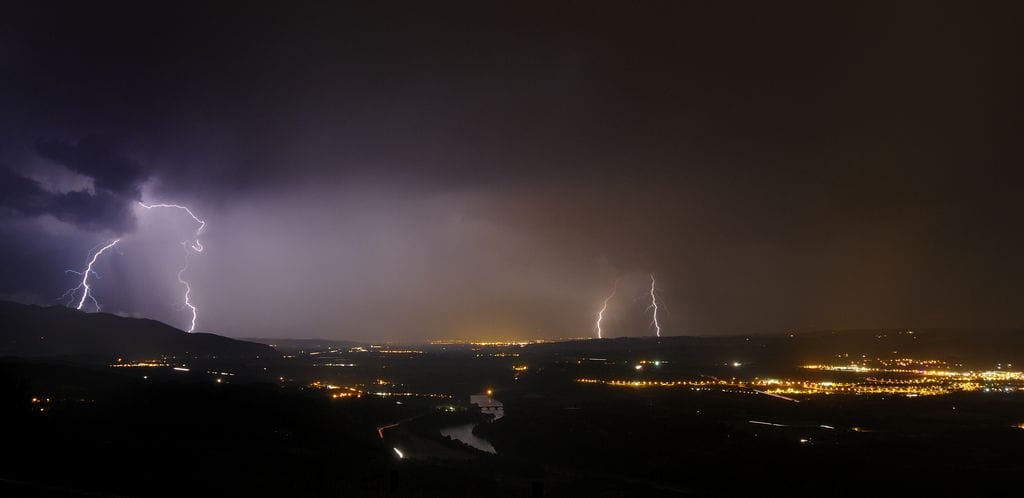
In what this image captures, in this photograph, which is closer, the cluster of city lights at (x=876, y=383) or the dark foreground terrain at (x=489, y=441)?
the dark foreground terrain at (x=489, y=441)

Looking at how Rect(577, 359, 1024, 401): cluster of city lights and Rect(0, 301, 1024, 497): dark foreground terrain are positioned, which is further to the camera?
Rect(577, 359, 1024, 401): cluster of city lights

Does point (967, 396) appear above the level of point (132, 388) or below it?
below

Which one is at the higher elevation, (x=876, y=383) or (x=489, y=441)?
(x=489, y=441)

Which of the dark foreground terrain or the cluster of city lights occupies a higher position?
the dark foreground terrain

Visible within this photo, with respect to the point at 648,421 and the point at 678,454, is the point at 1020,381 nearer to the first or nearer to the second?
the point at 648,421

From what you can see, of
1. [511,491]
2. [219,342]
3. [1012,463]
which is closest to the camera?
[511,491]

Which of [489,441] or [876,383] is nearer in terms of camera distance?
[489,441]

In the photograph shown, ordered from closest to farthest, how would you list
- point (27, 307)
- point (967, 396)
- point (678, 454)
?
point (678, 454), point (967, 396), point (27, 307)

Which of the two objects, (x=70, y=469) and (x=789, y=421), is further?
(x=789, y=421)

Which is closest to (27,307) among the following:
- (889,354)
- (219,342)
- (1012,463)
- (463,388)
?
(219,342)

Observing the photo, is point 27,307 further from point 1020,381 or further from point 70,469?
point 1020,381

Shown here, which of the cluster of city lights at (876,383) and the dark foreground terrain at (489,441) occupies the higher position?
the dark foreground terrain at (489,441)
